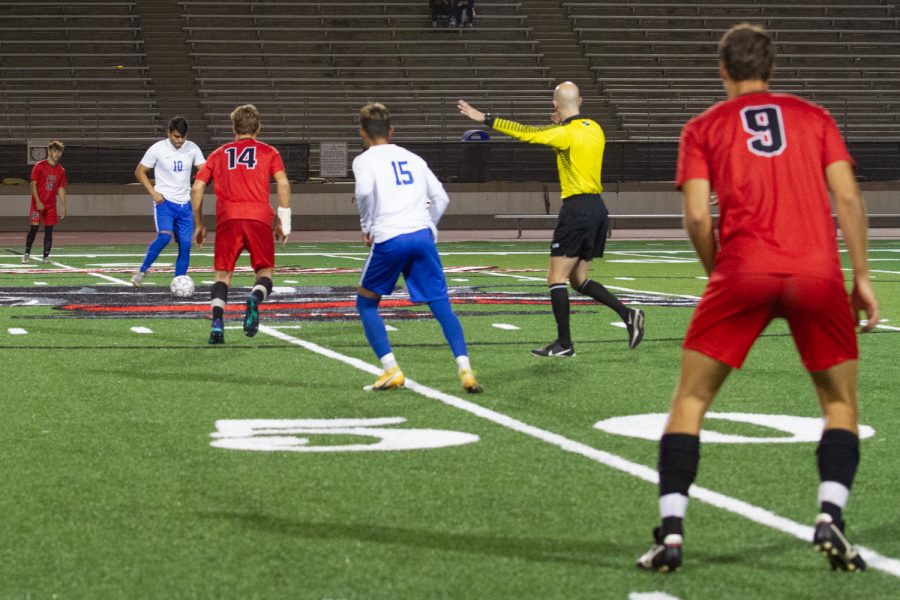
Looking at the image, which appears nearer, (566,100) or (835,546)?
(835,546)

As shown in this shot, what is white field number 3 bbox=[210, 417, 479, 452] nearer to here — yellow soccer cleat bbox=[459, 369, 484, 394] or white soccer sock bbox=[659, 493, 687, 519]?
yellow soccer cleat bbox=[459, 369, 484, 394]

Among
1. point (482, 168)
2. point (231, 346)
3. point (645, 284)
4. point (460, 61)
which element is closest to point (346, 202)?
point (482, 168)

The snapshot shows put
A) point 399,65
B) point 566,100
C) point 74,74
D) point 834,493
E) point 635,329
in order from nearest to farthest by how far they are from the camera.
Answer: point 834,493 < point 566,100 < point 635,329 < point 74,74 < point 399,65

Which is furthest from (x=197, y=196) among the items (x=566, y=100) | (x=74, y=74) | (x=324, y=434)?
(x=74, y=74)

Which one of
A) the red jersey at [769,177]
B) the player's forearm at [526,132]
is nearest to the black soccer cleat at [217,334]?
the player's forearm at [526,132]

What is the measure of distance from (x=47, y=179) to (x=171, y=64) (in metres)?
17.1

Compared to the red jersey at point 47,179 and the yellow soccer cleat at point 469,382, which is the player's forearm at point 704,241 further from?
the red jersey at point 47,179

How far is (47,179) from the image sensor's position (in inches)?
971

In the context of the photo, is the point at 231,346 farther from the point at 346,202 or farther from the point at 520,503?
the point at 346,202

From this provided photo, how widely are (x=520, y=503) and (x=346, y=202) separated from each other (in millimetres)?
31561

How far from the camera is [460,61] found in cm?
4344

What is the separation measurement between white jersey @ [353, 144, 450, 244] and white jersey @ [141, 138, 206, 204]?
8.13 meters

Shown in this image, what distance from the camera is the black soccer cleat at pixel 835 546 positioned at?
473cm

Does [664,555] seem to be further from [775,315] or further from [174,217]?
[174,217]
